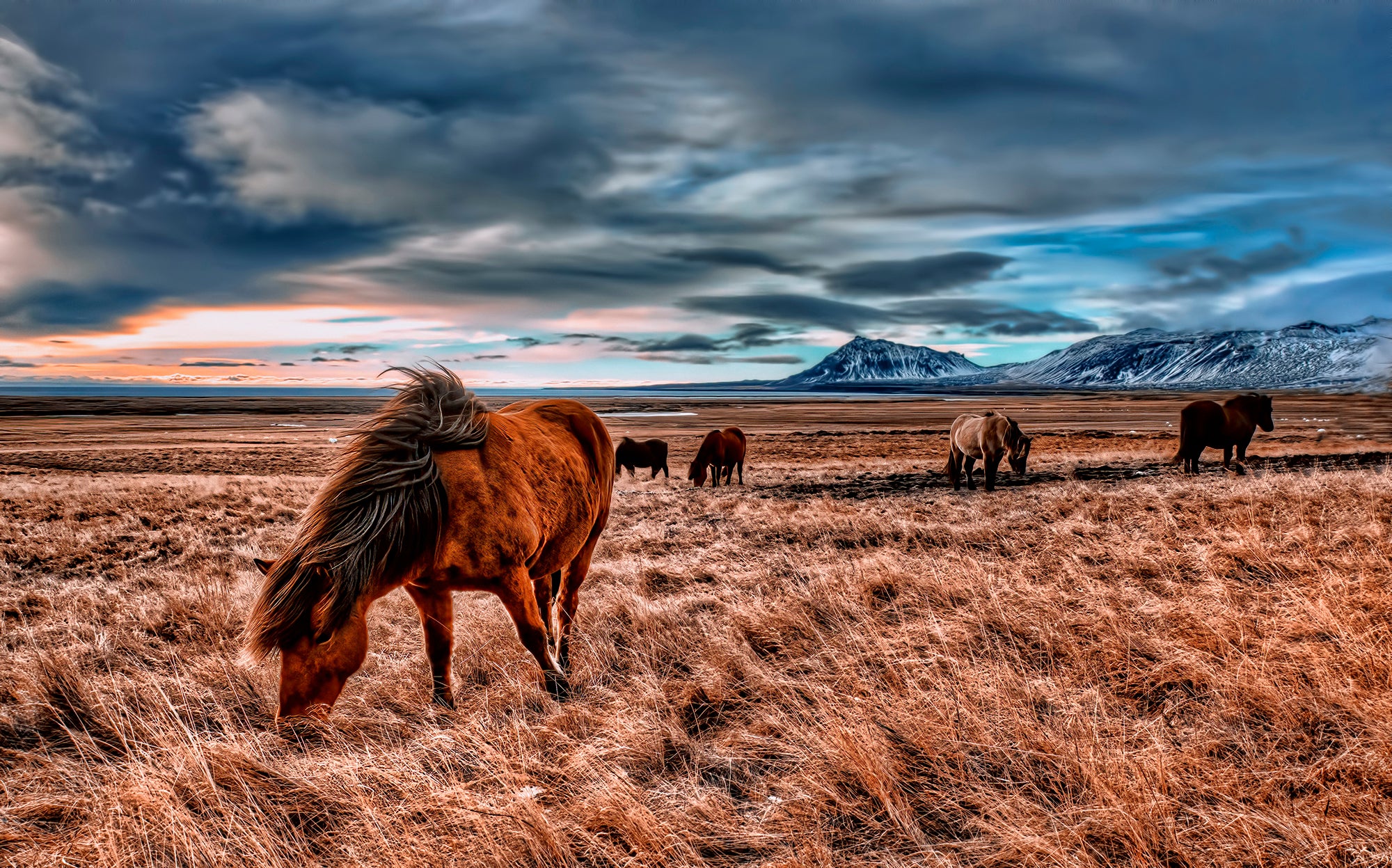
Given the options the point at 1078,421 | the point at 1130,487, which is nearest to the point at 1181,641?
the point at 1130,487

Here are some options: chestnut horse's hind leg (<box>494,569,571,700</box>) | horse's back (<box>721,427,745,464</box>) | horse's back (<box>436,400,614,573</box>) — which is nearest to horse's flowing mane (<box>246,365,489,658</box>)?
horse's back (<box>436,400,614,573</box>)

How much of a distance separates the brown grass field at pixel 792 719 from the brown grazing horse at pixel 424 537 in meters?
0.28

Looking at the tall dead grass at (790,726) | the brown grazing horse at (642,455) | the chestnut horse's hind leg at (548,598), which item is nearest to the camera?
the tall dead grass at (790,726)

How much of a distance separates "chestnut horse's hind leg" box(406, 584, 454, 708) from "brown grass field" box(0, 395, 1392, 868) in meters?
0.14

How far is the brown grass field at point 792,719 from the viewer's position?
8.35 feet

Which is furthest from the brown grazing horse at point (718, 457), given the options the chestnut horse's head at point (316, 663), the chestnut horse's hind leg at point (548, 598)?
the chestnut horse's head at point (316, 663)

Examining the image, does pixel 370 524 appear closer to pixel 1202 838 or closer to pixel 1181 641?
pixel 1202 838

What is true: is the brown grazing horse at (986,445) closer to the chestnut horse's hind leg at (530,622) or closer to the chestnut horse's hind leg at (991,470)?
the chestnut horse's hind leg at (991,470)

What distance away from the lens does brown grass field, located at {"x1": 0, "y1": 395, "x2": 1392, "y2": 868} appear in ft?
8.35

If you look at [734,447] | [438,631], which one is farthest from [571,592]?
[734,447]

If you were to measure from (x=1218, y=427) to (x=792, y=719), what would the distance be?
801 inches

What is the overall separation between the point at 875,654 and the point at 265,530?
40.9 feet

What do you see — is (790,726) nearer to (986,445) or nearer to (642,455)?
(986,445)

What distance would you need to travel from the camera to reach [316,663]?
323 cm
